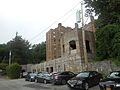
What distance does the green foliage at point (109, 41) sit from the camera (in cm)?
3122

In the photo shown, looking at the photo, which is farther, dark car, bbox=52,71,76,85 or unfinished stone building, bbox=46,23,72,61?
unfinished stone building, bbox=46,23,72,61

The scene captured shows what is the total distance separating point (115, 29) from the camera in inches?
1266

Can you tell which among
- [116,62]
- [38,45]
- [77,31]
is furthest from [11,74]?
[38,45]

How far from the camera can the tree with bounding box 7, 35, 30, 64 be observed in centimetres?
7943

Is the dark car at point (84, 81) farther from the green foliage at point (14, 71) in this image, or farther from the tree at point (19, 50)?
the tree at point (19, 50)

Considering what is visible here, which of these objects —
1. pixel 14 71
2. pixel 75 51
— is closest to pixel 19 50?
pixel 14 71

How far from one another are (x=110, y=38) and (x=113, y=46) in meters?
2.13

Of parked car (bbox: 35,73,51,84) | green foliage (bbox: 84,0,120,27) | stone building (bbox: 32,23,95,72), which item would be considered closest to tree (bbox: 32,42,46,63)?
stone building (bbox: 32,23,95,72)

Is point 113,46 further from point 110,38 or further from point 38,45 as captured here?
point 38,45

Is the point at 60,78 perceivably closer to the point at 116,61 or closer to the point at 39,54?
the point at 116,61

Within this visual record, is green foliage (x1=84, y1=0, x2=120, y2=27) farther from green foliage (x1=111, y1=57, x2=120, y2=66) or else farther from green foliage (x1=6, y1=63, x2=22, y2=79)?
green foliage (x1=6, y1=63, x2=22, y2=79)

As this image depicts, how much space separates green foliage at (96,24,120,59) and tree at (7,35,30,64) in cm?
4777

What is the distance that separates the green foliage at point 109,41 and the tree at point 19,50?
47.8 m

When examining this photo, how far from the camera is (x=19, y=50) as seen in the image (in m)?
81.2
